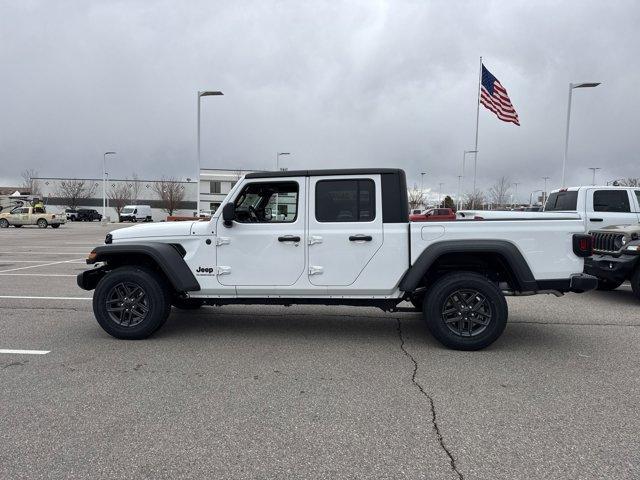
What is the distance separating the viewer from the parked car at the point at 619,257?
300 inches

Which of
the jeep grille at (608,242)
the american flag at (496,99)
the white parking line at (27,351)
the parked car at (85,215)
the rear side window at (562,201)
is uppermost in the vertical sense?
the american flag at (496,99)

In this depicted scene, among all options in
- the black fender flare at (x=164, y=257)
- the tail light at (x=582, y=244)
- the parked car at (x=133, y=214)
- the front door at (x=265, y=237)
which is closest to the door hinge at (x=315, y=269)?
the front door at (x=265, y=237)

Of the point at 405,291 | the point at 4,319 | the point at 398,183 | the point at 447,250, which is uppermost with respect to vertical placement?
the point at 398,183

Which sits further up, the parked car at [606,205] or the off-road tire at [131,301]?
the parked car at [606,205]

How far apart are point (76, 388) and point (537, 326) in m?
5.51

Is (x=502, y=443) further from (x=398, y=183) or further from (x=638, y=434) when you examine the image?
(x=398, y=183)

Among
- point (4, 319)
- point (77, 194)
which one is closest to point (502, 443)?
point (4, 319)

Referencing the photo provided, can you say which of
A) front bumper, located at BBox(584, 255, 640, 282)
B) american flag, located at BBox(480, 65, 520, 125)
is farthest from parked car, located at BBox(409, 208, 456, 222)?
american flag, located at BBox(480, 65, 520, 125)

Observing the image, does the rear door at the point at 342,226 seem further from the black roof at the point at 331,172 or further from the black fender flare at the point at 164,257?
the black fender flare at the point at 164,257

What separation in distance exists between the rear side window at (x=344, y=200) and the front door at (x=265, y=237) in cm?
22

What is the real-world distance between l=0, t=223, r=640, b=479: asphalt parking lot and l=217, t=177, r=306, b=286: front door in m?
0.82

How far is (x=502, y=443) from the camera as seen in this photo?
3.14 meters

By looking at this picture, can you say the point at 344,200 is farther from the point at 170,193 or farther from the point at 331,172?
the point at 170,193

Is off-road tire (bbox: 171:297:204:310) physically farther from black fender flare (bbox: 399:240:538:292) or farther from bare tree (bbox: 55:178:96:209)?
bare tree (bbox: 55:178:96:209)
